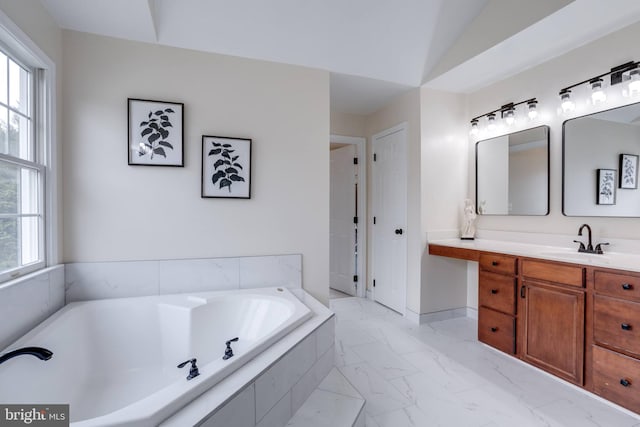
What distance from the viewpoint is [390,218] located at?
140 inches

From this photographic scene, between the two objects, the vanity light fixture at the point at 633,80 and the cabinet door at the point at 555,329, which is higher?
the vanity light fixture at the point at 633,80

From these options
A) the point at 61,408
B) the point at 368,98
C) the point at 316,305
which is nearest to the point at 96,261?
the point at 61,408

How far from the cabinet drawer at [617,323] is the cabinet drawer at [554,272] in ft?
0.47

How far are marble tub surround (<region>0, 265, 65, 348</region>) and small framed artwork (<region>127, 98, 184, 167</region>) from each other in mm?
872

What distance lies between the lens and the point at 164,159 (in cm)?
226

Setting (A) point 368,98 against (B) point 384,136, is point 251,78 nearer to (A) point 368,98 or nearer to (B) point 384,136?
(A) point 368,98

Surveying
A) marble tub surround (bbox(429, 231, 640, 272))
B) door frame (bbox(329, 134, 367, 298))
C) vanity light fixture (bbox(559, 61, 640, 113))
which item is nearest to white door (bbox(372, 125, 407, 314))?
door frame (bbox(329, 134, 367, 298))

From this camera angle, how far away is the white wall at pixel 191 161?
83.2 inches

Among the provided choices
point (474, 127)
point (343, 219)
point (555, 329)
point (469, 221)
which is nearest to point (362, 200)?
point (343, 219)

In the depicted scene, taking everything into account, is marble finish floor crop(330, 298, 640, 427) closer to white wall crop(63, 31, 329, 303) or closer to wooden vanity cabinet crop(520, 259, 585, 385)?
wooden vanity cabinet crop(520, 259, 585, 385)

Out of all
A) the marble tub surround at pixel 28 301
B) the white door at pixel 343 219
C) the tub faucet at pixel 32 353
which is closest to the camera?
the tub faucet at pixel 32 353

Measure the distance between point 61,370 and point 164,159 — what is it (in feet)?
4.51

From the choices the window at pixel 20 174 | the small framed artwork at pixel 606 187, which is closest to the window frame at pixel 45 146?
the window at pixel 20 174

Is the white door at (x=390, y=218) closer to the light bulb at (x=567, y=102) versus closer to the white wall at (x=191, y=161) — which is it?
the white wall at (x=191, y=161)
